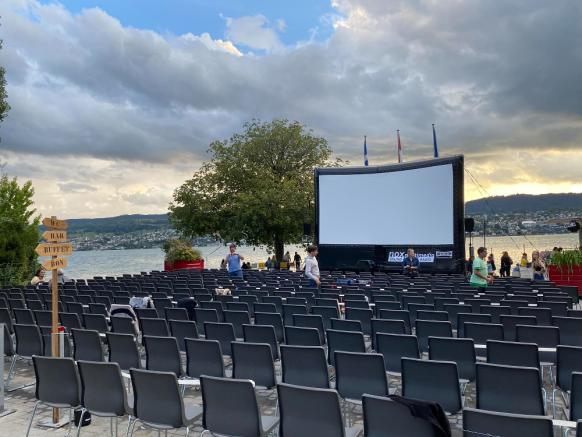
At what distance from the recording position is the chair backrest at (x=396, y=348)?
544 cm

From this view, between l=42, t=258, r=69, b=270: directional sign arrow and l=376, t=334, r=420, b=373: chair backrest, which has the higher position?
l=42, t=258, r=69, b=270: directional sign arrow

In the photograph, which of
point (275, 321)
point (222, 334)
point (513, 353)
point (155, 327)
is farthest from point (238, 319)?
point (513, 353)

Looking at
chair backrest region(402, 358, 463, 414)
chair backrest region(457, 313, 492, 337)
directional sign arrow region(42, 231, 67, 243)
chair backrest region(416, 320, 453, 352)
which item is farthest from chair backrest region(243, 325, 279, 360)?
chair backrest region(457, 313, 492, 337)

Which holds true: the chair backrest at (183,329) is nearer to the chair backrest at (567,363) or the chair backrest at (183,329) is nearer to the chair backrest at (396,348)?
the chair backrest at (396,348)

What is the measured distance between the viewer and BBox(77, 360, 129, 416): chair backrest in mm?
4191

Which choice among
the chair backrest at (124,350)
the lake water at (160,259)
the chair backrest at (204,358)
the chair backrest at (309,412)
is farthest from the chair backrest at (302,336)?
the lake water at (160,259)

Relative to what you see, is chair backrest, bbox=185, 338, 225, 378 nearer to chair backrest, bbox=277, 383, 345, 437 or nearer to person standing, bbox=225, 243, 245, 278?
chair backrest, bbox=277, 383, 345, 437

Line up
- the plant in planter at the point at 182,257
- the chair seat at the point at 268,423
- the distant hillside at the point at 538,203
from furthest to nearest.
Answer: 1. the distant hillside at the point at 538,203
2. the plant in planter at the point at 182,257
3. the chair seat at the point at 268,423

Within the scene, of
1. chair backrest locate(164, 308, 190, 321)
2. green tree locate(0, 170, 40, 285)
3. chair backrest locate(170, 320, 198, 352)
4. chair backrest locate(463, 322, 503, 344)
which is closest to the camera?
chair backrest locate(463, 322, 503, 344)

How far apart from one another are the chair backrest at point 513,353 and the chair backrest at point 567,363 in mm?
188

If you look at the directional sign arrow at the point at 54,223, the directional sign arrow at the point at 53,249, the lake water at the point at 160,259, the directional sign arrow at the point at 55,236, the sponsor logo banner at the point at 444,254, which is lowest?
the lake water at the point at 160,259

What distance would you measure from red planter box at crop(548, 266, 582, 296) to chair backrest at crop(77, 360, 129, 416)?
50.5 feet

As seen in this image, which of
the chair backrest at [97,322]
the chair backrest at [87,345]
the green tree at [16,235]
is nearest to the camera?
the chair backrest at [87,345]

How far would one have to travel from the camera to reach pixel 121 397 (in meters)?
4.20
